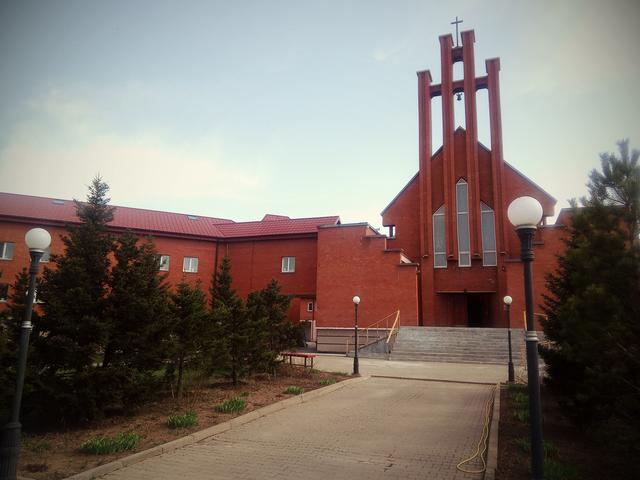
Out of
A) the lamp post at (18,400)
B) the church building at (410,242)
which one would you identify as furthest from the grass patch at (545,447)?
the church building at (410,242)

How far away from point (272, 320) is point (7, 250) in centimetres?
2138

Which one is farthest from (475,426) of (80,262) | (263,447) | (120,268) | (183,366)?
(80,262)

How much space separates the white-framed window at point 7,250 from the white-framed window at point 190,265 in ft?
33.4

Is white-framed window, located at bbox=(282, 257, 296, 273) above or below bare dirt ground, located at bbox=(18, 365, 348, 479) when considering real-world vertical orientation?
above

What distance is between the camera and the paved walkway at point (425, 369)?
1534 centimetres

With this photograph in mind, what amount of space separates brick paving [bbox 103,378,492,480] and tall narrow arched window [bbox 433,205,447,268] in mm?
19272

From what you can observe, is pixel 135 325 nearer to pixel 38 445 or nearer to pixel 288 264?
pixel 38 445

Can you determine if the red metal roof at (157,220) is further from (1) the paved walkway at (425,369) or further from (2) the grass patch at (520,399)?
(2) the grass patch at (520,399)

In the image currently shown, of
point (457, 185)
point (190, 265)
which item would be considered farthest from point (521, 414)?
point (190, 265)

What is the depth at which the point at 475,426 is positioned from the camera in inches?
327

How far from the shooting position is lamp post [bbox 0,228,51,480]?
5.37m

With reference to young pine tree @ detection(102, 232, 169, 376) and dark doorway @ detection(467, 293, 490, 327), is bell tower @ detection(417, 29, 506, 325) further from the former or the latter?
young pine tree @ detection(102, 232, 169, 376)

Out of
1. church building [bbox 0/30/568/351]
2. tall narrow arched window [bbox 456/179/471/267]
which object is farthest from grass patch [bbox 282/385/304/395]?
tall narrow arched window [bbox 456/179/471/267]

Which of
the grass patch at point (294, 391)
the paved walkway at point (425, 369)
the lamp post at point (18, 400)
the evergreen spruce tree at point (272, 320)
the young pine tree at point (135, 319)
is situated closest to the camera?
the lamp post at point (18, 400)
